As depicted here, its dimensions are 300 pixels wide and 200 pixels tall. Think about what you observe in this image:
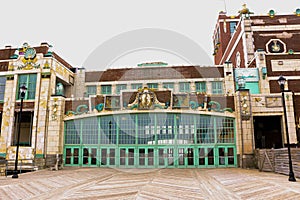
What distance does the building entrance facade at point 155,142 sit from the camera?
20.0 m

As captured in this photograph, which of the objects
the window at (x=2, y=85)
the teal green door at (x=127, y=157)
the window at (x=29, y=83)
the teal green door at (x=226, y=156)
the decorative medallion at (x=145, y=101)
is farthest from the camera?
the window at (x=2, y=85)

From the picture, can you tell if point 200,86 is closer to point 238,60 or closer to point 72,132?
point 238,60

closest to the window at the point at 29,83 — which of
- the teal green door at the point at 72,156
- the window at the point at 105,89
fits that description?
the teal green door at the point at 72,156

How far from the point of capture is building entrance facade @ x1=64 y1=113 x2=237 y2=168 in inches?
786

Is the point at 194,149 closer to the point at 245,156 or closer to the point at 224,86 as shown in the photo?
the point at 245,156

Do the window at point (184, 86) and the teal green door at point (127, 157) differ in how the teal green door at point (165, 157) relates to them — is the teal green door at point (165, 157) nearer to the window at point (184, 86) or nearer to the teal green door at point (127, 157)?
the teal green door at point (127, 157)

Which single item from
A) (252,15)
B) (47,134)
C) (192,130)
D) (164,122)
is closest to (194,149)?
(192,130)

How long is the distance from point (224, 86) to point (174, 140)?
790 cm

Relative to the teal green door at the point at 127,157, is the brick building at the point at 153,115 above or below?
above

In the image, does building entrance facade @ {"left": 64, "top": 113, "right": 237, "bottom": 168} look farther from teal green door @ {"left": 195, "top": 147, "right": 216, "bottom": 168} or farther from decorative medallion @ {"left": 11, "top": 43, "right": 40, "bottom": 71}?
decorative medallion @ {"left": 11, "top": 43, "right": 40, "bottom": 71}

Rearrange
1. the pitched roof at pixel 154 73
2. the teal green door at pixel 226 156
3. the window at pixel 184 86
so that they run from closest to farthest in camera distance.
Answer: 1. the teal green door at pixel 226 156
2. the pitched roof at pixel 154 73
3. the window at pixel 184 86

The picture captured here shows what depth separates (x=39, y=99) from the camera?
73.4ft

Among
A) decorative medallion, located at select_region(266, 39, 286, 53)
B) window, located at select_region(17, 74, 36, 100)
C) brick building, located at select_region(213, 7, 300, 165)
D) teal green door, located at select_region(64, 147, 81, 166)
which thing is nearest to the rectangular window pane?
teal green door, located at select_region(64, 147, 81, 166)

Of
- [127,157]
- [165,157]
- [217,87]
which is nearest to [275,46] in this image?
[217,87]
